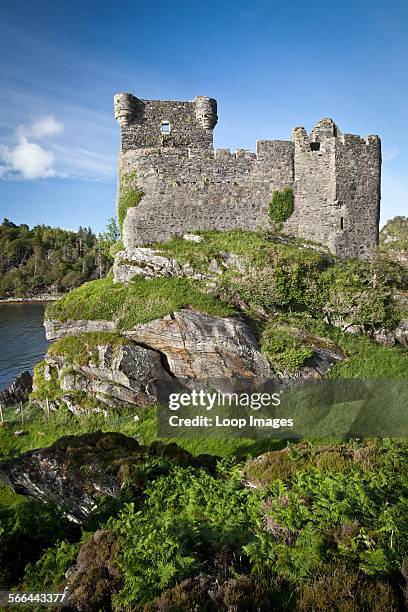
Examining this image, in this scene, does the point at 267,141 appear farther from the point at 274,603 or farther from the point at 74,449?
the point at 274,603

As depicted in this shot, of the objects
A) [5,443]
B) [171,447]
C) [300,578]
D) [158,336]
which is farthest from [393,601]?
[5,443]

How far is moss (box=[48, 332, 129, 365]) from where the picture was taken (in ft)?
55.1

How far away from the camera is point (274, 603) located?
4.88 meters

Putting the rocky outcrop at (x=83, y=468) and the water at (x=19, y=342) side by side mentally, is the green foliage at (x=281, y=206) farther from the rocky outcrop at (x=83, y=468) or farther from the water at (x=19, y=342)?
the water at (x=19, y=342)

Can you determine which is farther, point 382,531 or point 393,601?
point 382,531

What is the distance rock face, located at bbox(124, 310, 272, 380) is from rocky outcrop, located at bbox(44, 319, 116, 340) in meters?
2.36

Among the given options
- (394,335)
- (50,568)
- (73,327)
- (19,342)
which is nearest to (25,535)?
(50,568)

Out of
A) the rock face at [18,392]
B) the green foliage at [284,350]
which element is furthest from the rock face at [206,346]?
the rock face at [18,392]

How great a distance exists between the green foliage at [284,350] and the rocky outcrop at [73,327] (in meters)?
6.64

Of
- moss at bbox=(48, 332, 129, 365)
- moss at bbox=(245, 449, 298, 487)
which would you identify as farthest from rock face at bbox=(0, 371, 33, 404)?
moss at bbox=(245, 449, 298, 487)

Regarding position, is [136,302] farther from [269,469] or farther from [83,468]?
[269,469]

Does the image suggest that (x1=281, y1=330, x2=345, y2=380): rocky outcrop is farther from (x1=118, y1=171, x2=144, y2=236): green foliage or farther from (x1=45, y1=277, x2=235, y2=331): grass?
(x1=118, y1=171, x2=144, y2=236): green foliage

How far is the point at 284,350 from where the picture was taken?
1588 centimetres

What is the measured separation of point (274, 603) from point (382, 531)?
200 centimetres
